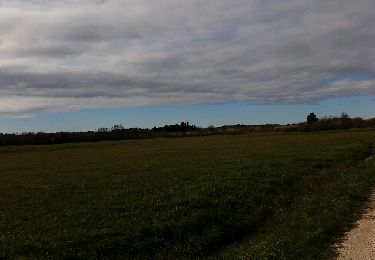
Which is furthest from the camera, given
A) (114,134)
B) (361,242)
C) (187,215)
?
(114,134)

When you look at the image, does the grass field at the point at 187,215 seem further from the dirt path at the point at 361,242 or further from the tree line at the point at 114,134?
the tree line at the point at 114,134

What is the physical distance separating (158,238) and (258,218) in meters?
5.68

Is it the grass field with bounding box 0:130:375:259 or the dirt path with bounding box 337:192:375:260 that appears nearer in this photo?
the dirt path with bounding box 337:192:375:260

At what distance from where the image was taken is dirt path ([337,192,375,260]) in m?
13.8

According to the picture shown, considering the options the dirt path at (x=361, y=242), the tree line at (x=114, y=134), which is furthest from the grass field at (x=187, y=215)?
the tree line at (x=114, y=134)

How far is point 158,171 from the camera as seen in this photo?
39500 millimetres

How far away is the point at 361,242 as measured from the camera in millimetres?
15148

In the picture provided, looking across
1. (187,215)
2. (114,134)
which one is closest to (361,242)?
(187,215)

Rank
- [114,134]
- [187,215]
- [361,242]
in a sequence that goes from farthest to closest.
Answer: [114,134]
[187,215]
[361,242]

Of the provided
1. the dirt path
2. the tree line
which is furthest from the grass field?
the tree line

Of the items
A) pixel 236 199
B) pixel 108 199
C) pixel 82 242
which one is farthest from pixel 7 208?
pixel 236 199

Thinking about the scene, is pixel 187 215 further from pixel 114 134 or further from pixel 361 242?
pixel 114 134

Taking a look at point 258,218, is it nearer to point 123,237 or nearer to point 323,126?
point 123,237

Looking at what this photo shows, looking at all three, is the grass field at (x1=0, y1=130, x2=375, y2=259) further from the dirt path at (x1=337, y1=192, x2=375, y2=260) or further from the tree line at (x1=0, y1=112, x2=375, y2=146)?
the tree line at (x1=0, y1=112, x2=375, y2=146)
